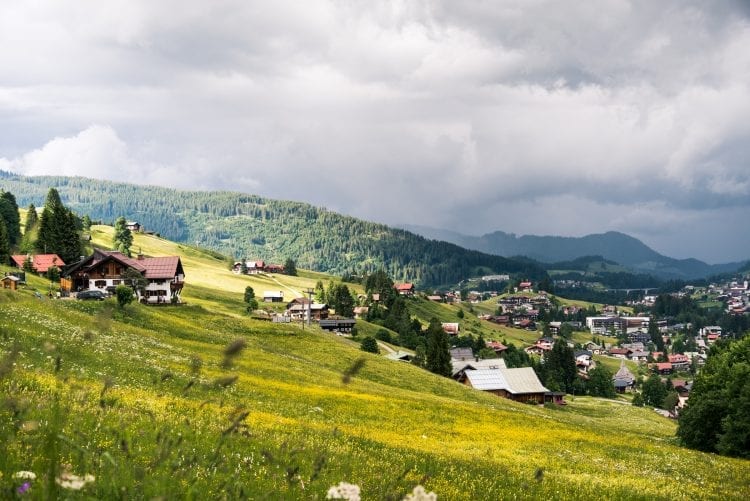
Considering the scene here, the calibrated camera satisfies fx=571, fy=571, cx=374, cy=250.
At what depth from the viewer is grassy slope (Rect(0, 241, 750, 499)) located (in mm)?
7281

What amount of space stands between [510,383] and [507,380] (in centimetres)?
93

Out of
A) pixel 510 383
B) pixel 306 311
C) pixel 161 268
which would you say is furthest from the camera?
pixel 306 311

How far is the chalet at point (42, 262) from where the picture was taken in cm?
11675

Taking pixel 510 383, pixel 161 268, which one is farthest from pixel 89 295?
pixel 510 383

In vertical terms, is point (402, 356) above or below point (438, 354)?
below

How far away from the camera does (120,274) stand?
11062 cm

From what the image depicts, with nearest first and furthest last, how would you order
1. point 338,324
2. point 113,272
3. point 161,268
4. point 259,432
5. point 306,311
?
point 259,432
point 113,272
point 161,268
point 338,324
point 306,311

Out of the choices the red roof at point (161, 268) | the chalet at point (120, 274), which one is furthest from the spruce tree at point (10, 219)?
the red roof at point (161, 268)

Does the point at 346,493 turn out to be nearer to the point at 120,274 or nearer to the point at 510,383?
the point at 120,274

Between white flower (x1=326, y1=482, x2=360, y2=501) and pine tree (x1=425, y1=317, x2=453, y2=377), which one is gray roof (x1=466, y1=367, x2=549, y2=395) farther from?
white flower (x1=326, y1=482, x2=360, y2=501)

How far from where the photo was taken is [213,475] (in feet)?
30.0

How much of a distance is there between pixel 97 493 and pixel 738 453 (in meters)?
58.5

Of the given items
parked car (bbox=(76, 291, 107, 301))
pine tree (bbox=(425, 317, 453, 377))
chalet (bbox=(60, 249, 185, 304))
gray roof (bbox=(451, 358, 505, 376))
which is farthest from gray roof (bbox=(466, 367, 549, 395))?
parked car (bbox=(76, 291, 107, 301))

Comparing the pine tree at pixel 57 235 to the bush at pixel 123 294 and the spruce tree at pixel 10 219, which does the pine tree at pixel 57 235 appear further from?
the bush at pixel 123 294
